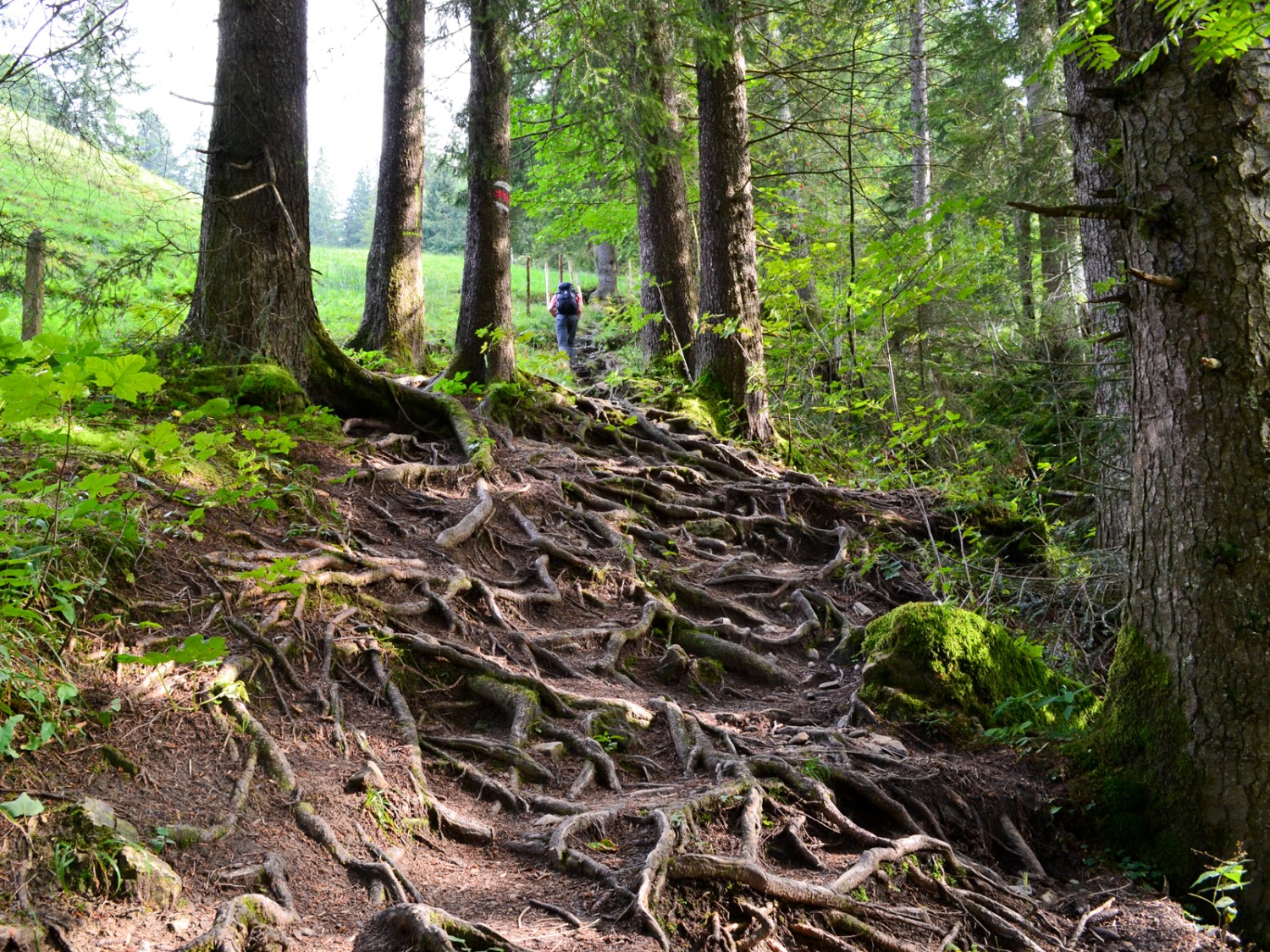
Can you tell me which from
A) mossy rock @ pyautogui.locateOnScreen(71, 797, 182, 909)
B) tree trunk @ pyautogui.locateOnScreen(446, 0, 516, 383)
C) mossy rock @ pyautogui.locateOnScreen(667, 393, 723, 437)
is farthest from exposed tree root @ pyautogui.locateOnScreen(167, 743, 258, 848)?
mossy rock @ pyautogui.locateOnScreen(667, 393, 723, 437)

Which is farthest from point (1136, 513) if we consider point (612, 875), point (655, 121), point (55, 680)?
point (655, 121)

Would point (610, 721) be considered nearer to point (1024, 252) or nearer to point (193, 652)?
point (193, 652)

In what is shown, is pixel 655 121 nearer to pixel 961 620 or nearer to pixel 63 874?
pixel 961 620

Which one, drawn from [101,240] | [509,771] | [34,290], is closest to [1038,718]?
[509,771]

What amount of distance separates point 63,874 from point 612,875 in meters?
1.78

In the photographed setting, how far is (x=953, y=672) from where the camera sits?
18.0 ft

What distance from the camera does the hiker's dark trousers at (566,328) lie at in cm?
1675

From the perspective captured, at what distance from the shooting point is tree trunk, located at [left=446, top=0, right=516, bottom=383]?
927 cm

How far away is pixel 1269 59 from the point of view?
3.94m

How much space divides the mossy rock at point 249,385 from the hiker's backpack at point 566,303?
33.2 ft

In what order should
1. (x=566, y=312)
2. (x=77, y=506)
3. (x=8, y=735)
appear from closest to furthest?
(x=8, y=735), (x=77, y=506), (x=566, y=312)

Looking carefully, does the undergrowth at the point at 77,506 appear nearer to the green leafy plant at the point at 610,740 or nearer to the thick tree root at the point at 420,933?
the thick tree root at the point at 420,933

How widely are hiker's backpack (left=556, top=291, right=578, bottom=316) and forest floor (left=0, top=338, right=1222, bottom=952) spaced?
972 centimetres

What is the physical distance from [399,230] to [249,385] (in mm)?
5573
